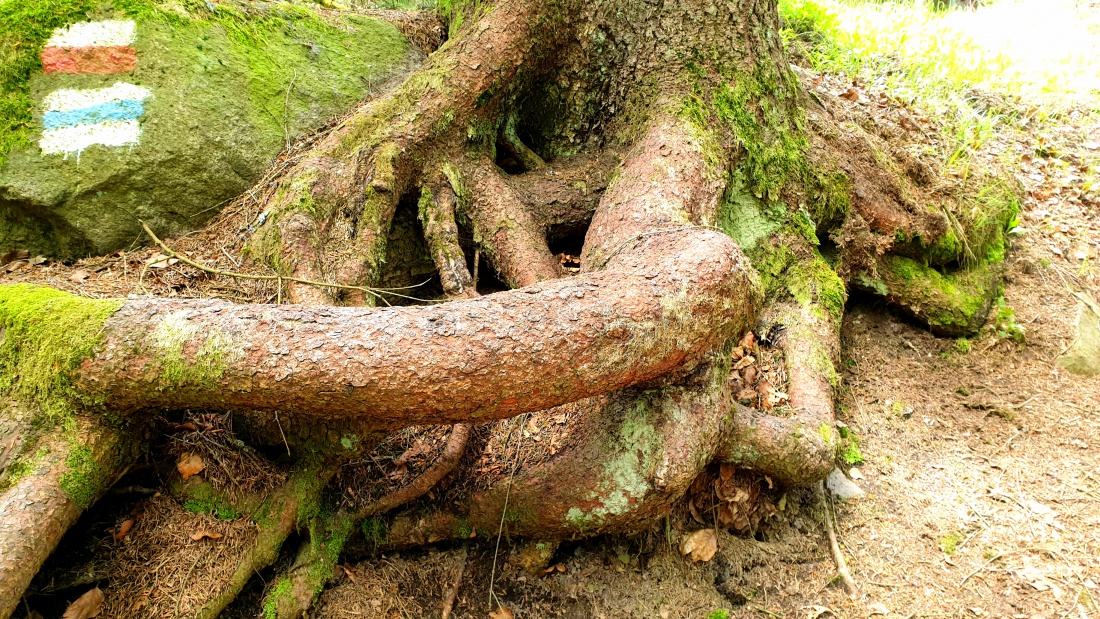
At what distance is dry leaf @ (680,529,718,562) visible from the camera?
10.5ft

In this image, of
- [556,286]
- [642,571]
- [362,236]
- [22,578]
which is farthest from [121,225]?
[642,571]

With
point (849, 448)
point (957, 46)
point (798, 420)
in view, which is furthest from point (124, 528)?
point (957, 46)

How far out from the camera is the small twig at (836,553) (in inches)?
123

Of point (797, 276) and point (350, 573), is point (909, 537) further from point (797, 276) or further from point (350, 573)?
point (350, 573)

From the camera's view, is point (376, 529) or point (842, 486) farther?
point (842, 486)

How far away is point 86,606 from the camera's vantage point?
258 cm

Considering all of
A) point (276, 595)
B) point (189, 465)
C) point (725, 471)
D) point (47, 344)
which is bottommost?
point (276, 595)

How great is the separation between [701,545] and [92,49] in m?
4.39

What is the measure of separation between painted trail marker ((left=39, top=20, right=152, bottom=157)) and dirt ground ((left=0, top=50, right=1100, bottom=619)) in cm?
67

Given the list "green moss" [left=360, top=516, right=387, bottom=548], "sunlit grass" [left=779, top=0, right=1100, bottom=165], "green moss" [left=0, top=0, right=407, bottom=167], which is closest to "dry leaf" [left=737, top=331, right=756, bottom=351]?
"green moss" [left=360, top=516, right=387, bottom=548]

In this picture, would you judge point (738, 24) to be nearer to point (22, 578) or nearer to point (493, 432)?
point (493, 432)

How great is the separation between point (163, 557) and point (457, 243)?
2034mm

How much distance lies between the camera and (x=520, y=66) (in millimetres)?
4051

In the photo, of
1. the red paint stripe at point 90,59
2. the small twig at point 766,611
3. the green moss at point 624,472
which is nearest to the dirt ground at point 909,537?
the small twig at point 766,611
